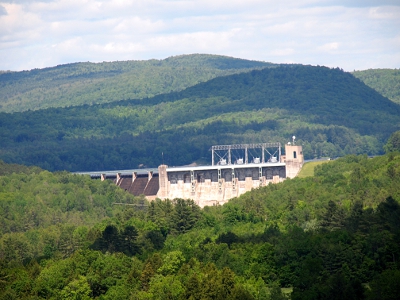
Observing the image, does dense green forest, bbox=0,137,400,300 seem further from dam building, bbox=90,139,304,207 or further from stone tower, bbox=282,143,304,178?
dam building, bbox=90,139,304,207

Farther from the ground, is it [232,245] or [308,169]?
[308,169]

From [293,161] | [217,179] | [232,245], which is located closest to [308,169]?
[293,161]

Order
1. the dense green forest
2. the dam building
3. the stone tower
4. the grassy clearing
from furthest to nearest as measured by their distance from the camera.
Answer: the dam building, the stone tower, the grassy clearing, the dense green forest

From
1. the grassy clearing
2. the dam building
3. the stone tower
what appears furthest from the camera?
the dam building

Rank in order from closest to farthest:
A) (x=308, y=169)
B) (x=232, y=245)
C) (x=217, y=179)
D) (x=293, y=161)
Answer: (x=232, y=245) < (x=308, y=169) < (x=293, y=161) < (x=217, y=179)

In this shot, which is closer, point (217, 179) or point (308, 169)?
point (308, 169)

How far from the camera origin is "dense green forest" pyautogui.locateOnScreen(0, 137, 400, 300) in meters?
97.4

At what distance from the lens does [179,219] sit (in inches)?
5463

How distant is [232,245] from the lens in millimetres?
115125

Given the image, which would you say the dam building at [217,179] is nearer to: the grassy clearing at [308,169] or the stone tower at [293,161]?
the stone tower at [293,161]

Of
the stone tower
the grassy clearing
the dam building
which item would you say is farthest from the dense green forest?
the dam building

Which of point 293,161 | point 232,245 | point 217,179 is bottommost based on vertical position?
point 217,179

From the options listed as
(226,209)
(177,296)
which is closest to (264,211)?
(226,209)

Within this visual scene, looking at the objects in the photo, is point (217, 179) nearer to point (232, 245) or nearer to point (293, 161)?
point (293, 161)
